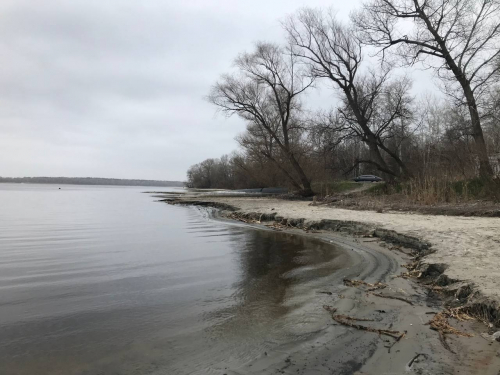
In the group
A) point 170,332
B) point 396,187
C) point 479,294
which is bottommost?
point 170,332

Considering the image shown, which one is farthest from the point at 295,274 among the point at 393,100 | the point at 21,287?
the point at 393,100

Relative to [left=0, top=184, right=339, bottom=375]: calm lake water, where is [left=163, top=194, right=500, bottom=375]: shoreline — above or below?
above

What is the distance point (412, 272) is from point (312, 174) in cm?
3016

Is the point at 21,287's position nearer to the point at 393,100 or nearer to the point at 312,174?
the point at 393,100

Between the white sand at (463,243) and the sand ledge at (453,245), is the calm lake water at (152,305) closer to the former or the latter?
the sand ledge at (453,245)

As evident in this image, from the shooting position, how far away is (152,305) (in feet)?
15.8

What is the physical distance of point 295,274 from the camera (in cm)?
644

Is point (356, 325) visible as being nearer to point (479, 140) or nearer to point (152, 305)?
point (152, 305)

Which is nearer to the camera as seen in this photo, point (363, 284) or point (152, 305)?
point (152, 305)

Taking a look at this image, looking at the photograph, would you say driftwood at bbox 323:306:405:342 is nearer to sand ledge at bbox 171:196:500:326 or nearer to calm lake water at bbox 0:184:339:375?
calm lake water at bbox 0:184:339:375

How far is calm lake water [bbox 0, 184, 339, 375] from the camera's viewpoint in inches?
130

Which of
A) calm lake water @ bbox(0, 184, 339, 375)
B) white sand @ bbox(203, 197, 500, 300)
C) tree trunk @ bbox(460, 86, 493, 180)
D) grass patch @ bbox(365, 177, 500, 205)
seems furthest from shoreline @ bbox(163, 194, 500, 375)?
tree trunk @ bbox(460, 86, 493, 180)

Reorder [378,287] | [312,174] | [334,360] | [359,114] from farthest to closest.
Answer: [312,174]
[359,114]
[378,287]
[334,360]

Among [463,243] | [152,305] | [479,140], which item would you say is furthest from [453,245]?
[479,140]
